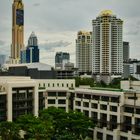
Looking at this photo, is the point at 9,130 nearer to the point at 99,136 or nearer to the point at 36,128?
the point at 36,128

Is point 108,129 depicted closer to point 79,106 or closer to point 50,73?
point 79,106

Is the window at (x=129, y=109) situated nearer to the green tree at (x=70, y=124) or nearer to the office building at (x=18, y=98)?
the green tree at (x=70, y=124)

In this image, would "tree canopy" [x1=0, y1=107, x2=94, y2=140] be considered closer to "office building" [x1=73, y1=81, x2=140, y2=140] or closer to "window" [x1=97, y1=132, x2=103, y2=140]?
"office building" [x1=73, y1=81, x2=140, y2=140]

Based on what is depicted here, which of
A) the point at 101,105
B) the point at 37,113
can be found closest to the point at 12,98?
the point at 37,113

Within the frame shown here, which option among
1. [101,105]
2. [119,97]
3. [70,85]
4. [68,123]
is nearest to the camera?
[68,123]

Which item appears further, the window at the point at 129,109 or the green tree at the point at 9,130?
the window at the point at 129,109

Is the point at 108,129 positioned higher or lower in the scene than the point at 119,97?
lower

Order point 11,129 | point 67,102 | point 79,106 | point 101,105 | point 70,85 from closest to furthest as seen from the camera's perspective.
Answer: point 11,129
point 101,105
point 79,106
point 67,102
point 70,85

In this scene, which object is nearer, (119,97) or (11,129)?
(11,129)

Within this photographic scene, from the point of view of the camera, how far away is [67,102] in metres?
96.7

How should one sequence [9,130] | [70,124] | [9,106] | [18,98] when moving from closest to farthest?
1. [9,130]
2. [70,124]
3. [9,106]
4. [18,98]

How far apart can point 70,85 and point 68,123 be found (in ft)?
147

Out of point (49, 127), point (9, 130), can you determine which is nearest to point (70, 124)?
point (49, 127)

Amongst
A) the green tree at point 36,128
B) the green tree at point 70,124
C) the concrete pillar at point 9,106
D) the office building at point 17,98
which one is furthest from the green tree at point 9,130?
the concrete pillar at point 9,106
